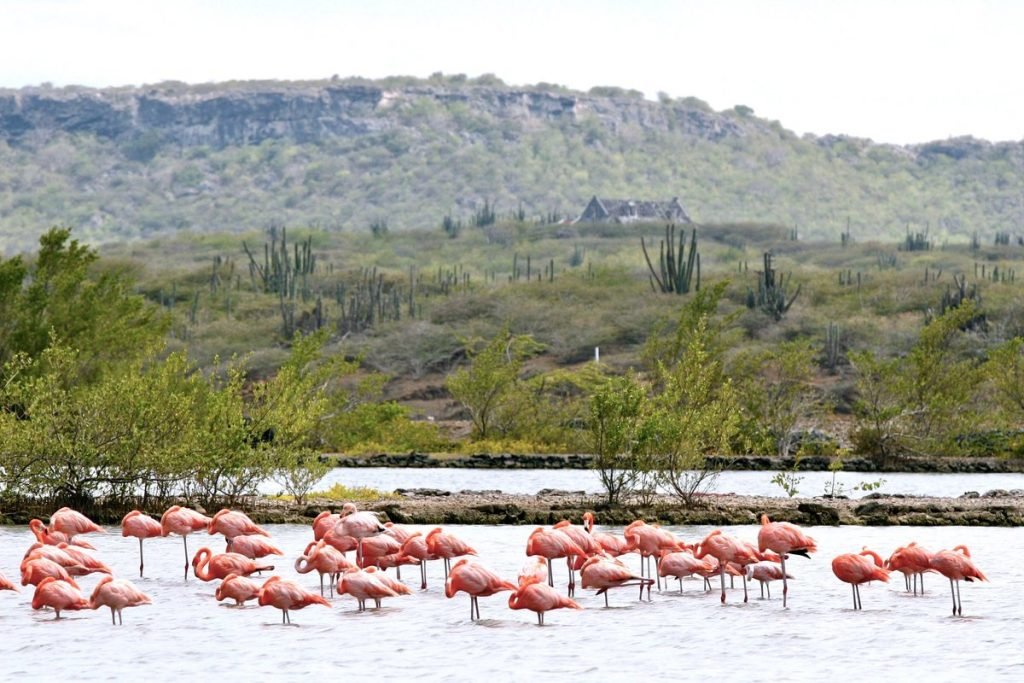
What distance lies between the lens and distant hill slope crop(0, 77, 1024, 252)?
16925 centimetres

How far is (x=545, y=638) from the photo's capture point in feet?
44.6

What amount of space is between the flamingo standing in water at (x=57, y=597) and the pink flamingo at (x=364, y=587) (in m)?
2.25

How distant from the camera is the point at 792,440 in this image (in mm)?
38531

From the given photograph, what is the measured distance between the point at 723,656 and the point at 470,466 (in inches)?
926

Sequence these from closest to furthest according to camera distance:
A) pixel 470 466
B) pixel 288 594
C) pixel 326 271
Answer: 1. pixel 288 594
2. pixel 470 466
3. pixel 326 271

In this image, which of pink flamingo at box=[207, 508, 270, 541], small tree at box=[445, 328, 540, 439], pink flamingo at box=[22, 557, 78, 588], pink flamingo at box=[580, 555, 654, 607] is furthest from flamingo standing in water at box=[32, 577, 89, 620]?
small tree at box=[445, 328, 540, 439]

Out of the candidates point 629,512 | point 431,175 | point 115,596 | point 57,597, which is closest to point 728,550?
point 115,596

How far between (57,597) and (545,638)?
419cm

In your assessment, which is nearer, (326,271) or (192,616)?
(192,616)

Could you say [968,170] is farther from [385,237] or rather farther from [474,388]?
[474,388]

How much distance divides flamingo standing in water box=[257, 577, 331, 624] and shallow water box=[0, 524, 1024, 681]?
0.26 meters

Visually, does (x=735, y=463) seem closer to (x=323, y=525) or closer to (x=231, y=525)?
(x=323, y=525)

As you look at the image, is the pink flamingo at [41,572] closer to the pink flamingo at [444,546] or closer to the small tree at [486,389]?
the pink flamingo at [444,546]

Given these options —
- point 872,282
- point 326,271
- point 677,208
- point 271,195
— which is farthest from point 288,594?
point 271,195
